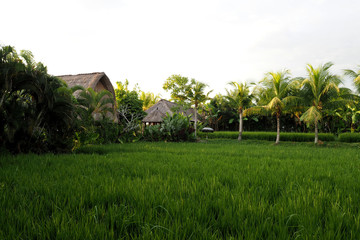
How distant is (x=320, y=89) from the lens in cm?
1366

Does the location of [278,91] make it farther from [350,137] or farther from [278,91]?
[350,137]

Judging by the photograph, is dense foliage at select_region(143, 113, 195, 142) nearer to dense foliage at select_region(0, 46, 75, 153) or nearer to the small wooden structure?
the small wooden structure

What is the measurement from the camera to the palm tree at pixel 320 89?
13.2 m

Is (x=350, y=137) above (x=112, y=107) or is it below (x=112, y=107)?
below

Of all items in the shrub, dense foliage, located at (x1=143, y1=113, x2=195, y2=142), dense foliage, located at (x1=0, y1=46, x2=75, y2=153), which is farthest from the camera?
the shrub

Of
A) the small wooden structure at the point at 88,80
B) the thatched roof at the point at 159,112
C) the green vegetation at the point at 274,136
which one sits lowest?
the green vegetation at the point at 274,136

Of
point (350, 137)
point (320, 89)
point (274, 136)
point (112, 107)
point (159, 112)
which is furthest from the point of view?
point (159, 112)

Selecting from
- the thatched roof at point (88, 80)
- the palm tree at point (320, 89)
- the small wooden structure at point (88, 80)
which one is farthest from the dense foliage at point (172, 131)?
the palm tree at point (320, 89)

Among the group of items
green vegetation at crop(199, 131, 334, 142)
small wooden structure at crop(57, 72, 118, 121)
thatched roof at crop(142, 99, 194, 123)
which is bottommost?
green vegetation at crop(199, 131, 334, 142)

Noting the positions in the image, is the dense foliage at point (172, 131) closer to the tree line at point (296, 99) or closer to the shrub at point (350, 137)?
the tree line at point (296, 99)

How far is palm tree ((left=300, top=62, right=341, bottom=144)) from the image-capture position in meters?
13.2

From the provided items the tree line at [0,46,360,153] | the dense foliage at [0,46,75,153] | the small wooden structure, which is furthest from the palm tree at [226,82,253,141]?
the dense foliage at [0,46,75,153]

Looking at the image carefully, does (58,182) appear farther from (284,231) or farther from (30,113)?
(30,113)

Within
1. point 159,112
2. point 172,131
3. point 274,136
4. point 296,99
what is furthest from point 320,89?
point 159,112
